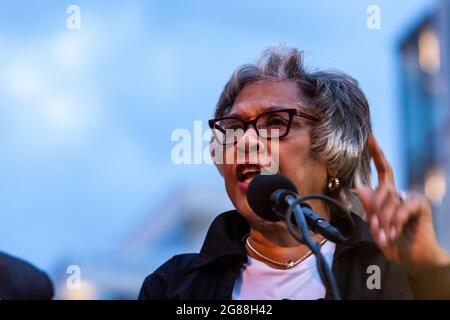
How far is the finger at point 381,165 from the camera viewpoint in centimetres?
174

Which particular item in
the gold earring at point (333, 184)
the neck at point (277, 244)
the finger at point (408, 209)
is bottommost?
the neck at point (277, 244)

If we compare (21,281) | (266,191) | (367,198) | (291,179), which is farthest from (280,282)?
(21,281)

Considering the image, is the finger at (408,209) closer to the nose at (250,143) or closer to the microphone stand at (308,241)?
the microphone stand at (308,241)

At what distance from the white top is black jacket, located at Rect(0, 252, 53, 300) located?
0.45m

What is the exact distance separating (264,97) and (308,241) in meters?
0.68

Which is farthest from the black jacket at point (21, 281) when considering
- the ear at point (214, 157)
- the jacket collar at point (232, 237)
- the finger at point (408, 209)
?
the finger at point (408, 209)

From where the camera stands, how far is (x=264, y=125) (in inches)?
85.0

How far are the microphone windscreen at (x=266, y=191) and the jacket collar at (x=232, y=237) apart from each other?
0.76ft

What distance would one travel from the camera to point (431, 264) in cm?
178

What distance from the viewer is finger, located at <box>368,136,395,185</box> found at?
174 centimetres

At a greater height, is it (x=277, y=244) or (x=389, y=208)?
(x=389, y=208)

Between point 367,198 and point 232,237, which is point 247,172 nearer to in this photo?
point 232,237
